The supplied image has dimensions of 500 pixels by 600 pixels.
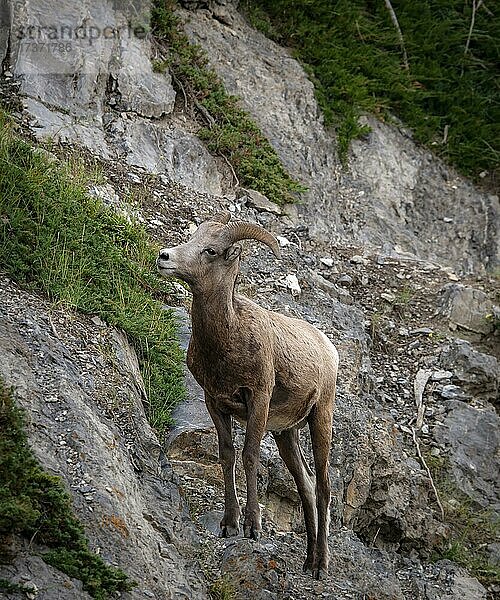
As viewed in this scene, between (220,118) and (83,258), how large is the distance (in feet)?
20.3

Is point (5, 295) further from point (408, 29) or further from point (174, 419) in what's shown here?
point (408, 29)

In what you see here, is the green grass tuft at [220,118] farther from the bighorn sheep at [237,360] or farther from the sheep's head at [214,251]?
the sheep's head at [214,251]

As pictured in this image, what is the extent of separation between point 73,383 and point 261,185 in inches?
288

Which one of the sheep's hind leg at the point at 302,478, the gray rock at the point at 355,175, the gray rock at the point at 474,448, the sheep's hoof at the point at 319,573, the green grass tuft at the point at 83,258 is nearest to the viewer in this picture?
the sheep's hoof at the point at 319,573

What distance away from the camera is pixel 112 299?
7.93 m

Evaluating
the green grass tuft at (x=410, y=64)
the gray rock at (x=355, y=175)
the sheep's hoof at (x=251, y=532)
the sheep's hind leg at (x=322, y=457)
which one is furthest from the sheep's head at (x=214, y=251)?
the green grass tuft at (x=410, y=64)

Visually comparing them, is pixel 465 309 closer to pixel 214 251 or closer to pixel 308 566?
pixel 308 566

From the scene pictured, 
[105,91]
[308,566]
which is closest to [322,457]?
[308,566]

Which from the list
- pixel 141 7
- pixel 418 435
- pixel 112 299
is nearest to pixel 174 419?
pixel 112 299

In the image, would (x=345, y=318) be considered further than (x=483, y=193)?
No

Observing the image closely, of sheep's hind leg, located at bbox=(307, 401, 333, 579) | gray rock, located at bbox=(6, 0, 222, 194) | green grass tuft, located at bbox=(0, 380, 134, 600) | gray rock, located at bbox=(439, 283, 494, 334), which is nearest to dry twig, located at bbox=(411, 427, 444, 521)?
gray rock, located at bbox=(439, 283, 494, 334)

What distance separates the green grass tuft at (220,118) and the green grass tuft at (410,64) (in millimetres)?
2036

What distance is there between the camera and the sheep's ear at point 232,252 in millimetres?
6055

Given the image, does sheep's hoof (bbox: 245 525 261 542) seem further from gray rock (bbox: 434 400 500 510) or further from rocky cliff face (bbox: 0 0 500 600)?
gray rock (bbox: 434 400 500 510)
